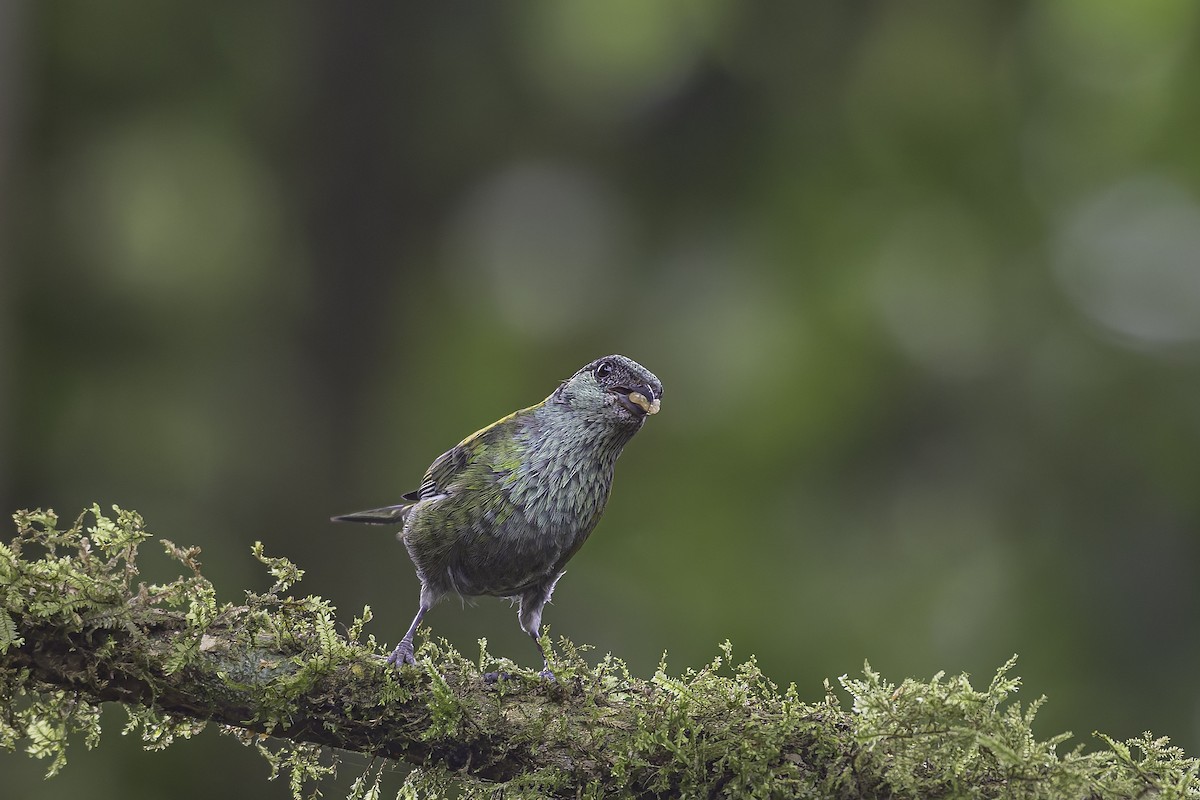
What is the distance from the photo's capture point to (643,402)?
3779mm

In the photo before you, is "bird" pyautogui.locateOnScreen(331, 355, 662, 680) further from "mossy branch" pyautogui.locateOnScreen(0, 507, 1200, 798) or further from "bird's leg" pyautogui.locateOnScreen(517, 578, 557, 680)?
"mossy branch" pyautogui.locateOnScreen(0, 507, 1200, 798)

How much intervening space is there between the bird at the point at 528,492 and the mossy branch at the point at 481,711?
82 cm

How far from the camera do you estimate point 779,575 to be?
896 cm

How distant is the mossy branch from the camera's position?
2.57 meters

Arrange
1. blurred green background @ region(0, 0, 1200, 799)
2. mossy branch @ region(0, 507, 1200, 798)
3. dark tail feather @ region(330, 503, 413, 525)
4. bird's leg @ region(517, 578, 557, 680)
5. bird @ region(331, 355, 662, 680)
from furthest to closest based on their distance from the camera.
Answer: blurred green background @ region(0, 0, 1200, 799) → dark tail feather @ region(330, 503, 413, 525) → bird's leg @ region(517, 578, 557, 680) → bird @ region(331, 355, 662, 680) → mossy branch @ region(0, 507, 1200, 798)

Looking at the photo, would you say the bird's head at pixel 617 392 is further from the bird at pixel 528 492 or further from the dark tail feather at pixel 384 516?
the dark tail feather at pixel 384 516

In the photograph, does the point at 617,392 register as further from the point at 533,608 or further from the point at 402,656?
the point at 402,656

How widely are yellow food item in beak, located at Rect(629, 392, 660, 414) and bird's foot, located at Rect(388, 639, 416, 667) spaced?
3.45ft

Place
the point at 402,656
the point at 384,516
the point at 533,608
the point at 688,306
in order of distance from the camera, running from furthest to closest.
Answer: the point at 688,306, the point at 384,516, the point at 533,608, the point at 402,656

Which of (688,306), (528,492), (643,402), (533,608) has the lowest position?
(533,608)

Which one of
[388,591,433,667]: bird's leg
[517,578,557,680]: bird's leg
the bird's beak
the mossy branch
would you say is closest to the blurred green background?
[517,578,557,680]: bird's leg

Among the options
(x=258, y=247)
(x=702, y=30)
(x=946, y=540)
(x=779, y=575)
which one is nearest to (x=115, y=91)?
(x=258, y=247)

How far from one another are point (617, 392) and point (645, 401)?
131mm

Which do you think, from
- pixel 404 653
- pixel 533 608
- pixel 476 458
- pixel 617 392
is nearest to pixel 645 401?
pixel 617 392
